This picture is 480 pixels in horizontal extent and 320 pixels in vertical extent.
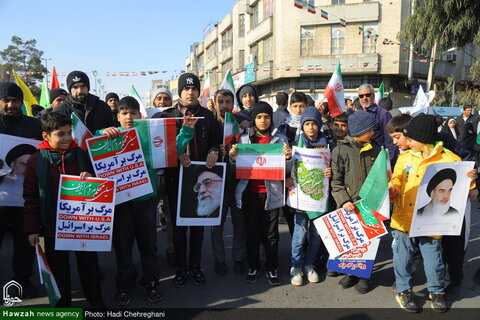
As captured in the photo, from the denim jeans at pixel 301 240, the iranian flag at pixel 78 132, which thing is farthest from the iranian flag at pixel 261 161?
the iranian flag at pixel 78 132

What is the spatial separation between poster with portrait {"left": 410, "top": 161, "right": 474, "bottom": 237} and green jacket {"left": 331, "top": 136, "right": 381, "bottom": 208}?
562 mm

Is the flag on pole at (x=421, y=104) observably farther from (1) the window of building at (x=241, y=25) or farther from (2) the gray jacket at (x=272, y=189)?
(1) the window of building at (x=241, y=25)

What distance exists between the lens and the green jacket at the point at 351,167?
3.43 metres

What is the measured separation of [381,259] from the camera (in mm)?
4480

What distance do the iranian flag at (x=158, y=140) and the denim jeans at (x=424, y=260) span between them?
2307mm

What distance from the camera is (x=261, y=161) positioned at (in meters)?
3.65

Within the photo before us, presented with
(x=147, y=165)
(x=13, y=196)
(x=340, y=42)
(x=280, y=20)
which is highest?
(x=280, y=20)

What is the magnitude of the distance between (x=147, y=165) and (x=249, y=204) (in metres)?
1.16

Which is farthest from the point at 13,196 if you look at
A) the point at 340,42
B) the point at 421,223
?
the point at 340,42

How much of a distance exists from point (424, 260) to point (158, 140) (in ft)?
9.01

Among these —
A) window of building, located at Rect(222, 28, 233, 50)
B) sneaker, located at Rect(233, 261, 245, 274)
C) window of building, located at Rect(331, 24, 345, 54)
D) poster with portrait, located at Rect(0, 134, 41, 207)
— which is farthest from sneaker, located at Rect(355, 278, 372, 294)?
window of building, located at Rect(222, 28, 233, 50)

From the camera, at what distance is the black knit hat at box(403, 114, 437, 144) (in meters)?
3.11

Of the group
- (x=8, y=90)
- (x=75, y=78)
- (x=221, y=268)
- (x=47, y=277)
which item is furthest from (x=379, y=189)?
(x=8, y=90)

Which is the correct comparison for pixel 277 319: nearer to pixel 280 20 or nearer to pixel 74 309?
pixel 74 309
